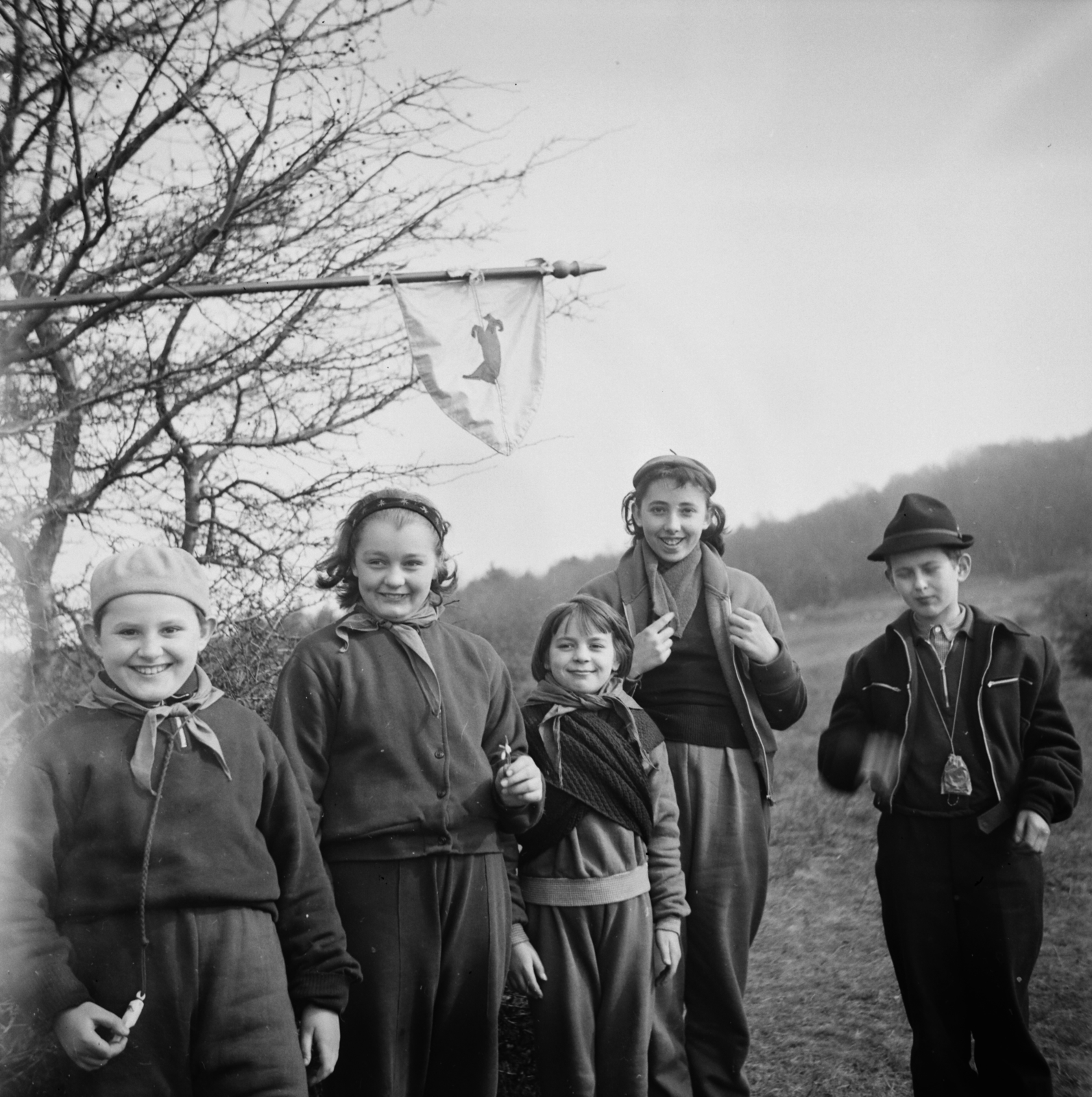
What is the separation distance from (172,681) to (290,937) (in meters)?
0.56

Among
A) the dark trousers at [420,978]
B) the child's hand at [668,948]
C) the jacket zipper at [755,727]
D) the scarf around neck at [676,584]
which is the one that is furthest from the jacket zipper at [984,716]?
the dark trousers at [420,978]

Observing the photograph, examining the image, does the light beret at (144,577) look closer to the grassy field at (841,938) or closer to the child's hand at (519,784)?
the child's hand at (519,784)

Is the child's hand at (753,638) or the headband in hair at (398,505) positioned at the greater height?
the headband in hair at (398,505)

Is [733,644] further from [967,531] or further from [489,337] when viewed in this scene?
[967,531]

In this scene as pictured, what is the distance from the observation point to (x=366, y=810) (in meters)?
2.20

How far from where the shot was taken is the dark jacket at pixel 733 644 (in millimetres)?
2801

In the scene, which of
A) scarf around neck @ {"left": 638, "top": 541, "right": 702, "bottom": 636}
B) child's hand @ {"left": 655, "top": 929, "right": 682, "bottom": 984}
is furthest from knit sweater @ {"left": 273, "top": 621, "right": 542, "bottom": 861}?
scarf around neck @ {"left": 638, "top": 541, "right": 702, "bottom": 636}

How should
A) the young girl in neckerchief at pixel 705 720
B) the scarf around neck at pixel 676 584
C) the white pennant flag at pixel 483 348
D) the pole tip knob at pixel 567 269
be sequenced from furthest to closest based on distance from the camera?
the white pennant flag at pixel 483 348 < the pole tip knob at pixel 567 269 < the scarf around neck at pixel 676 584 < the young girl in neckerchief at pixel 705 720

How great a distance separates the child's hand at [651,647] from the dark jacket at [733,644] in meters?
0.07

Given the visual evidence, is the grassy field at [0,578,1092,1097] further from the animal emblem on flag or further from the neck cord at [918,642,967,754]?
the animal emblem on flag

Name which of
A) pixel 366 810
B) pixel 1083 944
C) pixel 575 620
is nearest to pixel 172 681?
pixel 366 810

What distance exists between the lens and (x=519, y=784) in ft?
7.29

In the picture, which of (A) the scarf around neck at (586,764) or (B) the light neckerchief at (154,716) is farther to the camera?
(A) the scarf around neck at (586,764)

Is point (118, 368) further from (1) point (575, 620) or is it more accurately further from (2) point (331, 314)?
(1) point (575, 620)
